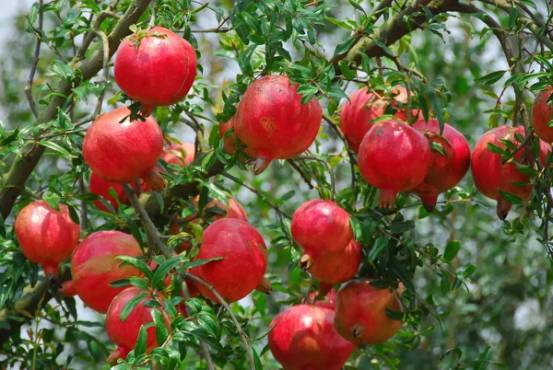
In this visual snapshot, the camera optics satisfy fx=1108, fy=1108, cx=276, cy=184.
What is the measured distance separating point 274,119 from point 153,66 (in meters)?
0.20

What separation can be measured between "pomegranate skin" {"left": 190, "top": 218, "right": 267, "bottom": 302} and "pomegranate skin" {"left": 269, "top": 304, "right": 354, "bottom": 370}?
233 mm

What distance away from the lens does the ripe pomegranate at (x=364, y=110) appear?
1.87 m

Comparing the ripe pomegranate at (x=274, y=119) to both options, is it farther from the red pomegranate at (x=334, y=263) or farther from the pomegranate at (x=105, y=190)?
the pomegranate at (x=105, y=190)

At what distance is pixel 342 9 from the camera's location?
4.46 meters

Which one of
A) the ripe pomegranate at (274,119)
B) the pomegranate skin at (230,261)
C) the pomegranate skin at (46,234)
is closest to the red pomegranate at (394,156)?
the ripe pomegranate at (274,119)

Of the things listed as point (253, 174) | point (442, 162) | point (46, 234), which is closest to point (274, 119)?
point (253, 174)

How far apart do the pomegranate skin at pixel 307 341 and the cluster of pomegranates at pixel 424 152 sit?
1.02 ft

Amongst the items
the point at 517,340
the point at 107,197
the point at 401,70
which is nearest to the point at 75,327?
the point at 107,197

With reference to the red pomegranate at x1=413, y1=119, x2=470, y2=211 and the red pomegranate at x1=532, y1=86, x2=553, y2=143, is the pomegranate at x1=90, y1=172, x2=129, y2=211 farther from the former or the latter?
the red pomegranate at x1=532, y1=86, x2=553, y2=143

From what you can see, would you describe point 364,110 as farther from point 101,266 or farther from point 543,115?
point 101,266

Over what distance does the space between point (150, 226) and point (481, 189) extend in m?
0.57

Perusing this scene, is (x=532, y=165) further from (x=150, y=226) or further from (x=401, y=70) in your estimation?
(x=150, y=226)

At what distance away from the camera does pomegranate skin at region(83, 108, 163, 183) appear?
5.79 feet

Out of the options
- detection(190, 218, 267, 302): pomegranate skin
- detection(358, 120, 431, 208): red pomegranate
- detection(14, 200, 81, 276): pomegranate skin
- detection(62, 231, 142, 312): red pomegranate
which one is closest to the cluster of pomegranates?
detection(358, 120, 431, 208): red pomegranate
